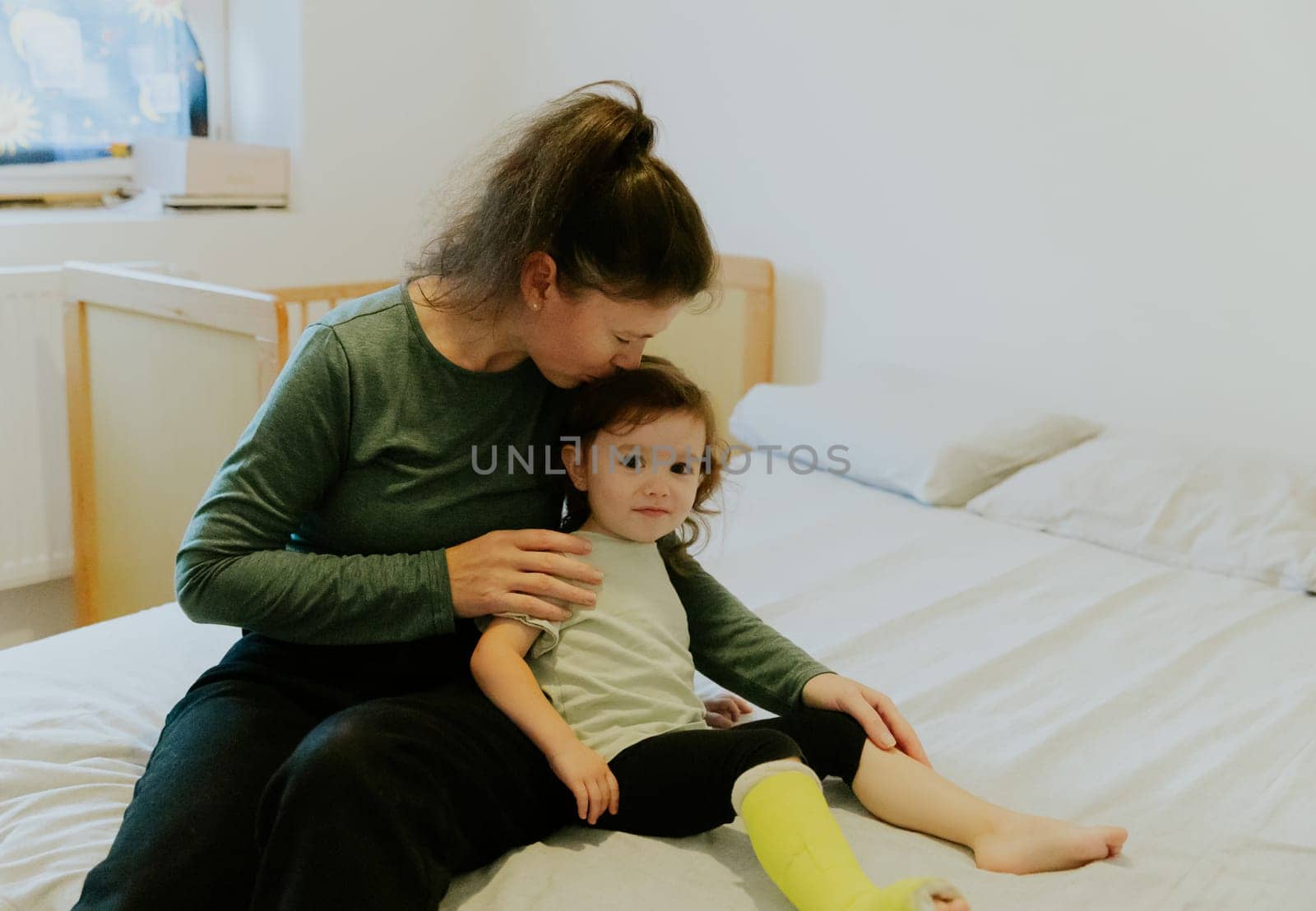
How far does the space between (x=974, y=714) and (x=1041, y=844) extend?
356 mm

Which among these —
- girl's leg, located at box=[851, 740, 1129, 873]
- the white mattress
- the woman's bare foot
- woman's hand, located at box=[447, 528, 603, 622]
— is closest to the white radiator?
the white mattress

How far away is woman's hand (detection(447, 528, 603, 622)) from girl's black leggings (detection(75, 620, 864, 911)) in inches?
3.5

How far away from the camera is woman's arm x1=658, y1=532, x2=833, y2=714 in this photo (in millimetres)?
1277

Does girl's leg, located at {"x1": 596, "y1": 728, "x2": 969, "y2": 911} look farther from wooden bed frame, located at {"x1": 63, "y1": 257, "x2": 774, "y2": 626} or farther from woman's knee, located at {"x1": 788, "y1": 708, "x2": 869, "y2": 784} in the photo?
wooden bed frame, located at {"x1": 63, "y1": 257, "x2": 774, "y2": 626}

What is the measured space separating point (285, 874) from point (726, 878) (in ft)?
1.21

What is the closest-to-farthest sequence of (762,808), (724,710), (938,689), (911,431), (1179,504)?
(762,808) < (724,710) < (938,689) < (1179,504) < (911,431)

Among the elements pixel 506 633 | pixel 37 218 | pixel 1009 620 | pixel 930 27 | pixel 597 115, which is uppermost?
pixel 930 27

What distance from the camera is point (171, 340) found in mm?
2164

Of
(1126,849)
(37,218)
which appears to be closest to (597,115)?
(1126,849)

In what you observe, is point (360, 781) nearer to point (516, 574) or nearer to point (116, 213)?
point (516, 574)

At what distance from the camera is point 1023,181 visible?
→ 2.55 metres

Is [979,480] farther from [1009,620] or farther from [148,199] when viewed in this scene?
[148,199]

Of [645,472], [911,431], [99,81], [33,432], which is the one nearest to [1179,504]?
[911,431]

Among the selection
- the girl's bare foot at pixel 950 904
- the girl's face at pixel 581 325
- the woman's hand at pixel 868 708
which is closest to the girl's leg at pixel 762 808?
the girl's bare foot at pixel 950 904
